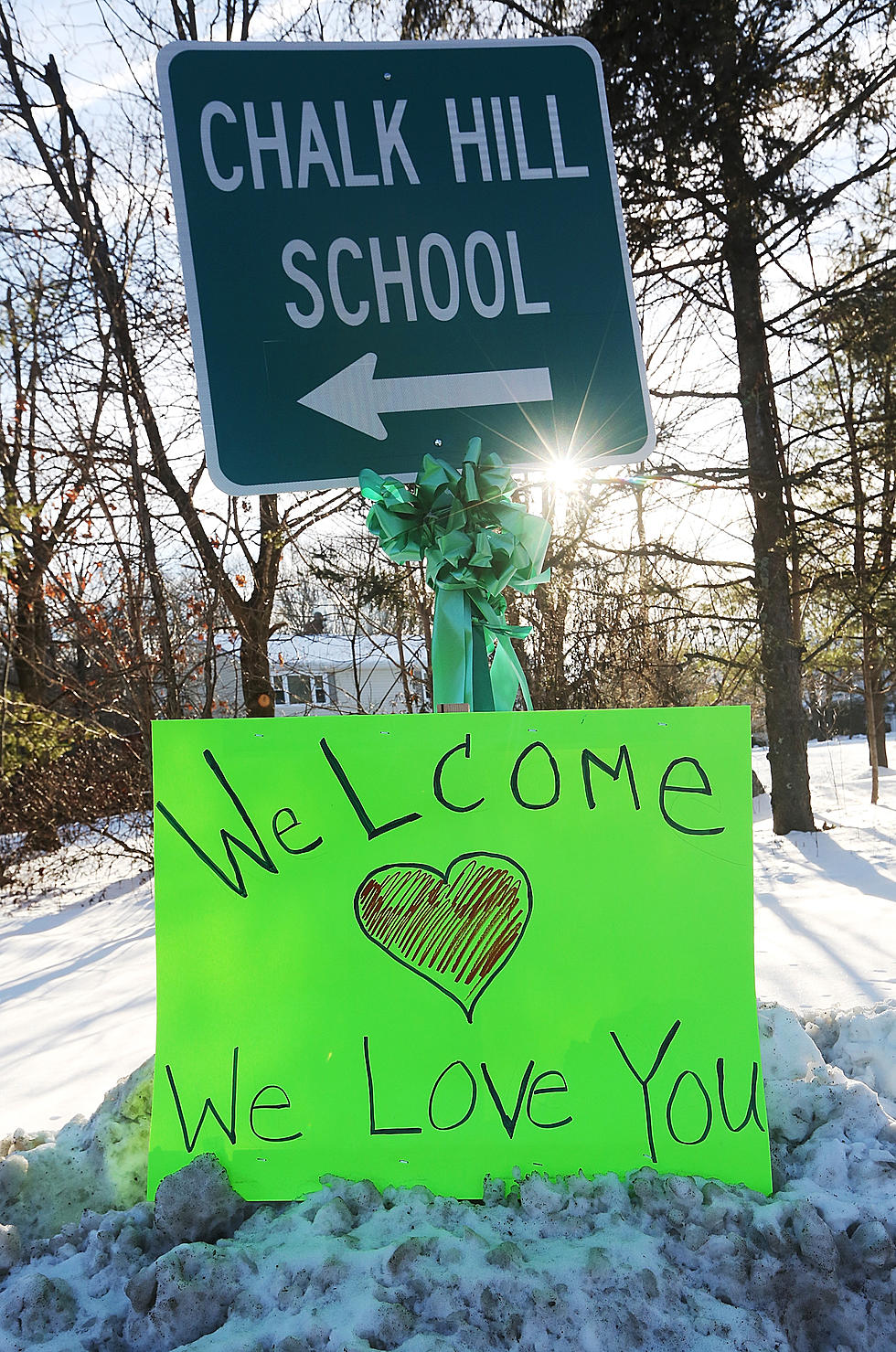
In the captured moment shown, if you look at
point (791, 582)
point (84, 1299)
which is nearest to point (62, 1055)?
point (84, 1299)

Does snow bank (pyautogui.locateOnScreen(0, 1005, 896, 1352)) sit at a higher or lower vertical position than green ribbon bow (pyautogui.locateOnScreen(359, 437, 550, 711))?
lower

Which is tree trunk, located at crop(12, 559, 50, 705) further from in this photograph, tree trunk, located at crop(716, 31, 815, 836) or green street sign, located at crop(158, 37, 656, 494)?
tree trunk, located at crop(716, 31, 815, 836)

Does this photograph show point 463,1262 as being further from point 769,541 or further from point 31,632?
point 31,632

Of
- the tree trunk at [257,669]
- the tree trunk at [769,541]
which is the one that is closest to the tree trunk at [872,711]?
the tree trunk at [769,541]

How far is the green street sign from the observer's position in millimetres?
1252

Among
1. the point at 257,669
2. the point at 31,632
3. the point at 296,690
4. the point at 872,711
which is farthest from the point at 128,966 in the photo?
the point at 296,690

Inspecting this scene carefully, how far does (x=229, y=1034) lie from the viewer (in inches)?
43.9

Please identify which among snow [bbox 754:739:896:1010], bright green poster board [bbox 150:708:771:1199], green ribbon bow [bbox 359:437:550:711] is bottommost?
snow [bbox 754:739:896:1010]

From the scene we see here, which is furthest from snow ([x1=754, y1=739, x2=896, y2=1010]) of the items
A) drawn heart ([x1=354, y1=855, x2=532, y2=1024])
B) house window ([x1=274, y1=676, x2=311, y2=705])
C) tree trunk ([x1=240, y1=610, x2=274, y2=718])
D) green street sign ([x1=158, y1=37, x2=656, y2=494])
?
tree trunk ([x1=240, y1=610, x2=274, y2=718])

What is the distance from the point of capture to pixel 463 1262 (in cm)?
94

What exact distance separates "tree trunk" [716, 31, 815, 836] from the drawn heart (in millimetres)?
5462

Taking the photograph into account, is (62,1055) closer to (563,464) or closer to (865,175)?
(563,464)

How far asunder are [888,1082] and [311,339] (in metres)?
1.54

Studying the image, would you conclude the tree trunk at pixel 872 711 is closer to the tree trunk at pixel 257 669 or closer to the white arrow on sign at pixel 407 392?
the tree trunk at pixel 257 669
